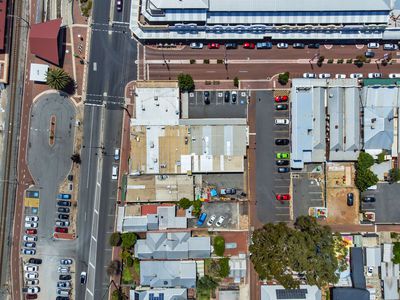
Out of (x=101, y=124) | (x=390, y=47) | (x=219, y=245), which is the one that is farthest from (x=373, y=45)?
(x=101, y=124)

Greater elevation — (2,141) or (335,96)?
(335,96)

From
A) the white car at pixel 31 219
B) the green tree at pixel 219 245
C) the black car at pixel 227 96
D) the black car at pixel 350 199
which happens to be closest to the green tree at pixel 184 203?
the green tree at pixel 219 245

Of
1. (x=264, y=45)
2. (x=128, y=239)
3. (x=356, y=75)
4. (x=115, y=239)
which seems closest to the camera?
(x=128, y=239)

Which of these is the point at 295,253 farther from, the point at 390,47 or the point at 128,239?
the point at 390,47

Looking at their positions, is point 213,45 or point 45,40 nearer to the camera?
point 45,40

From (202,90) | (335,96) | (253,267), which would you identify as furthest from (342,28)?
(253,267)

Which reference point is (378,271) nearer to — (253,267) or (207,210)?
(253,267)

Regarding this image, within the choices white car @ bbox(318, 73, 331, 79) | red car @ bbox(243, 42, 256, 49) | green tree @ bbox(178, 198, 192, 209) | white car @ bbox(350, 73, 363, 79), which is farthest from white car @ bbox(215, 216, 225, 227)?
white car @ bbox(350, 73, 363, 79)

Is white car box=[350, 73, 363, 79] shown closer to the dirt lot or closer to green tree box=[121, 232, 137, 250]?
the dirt lot
